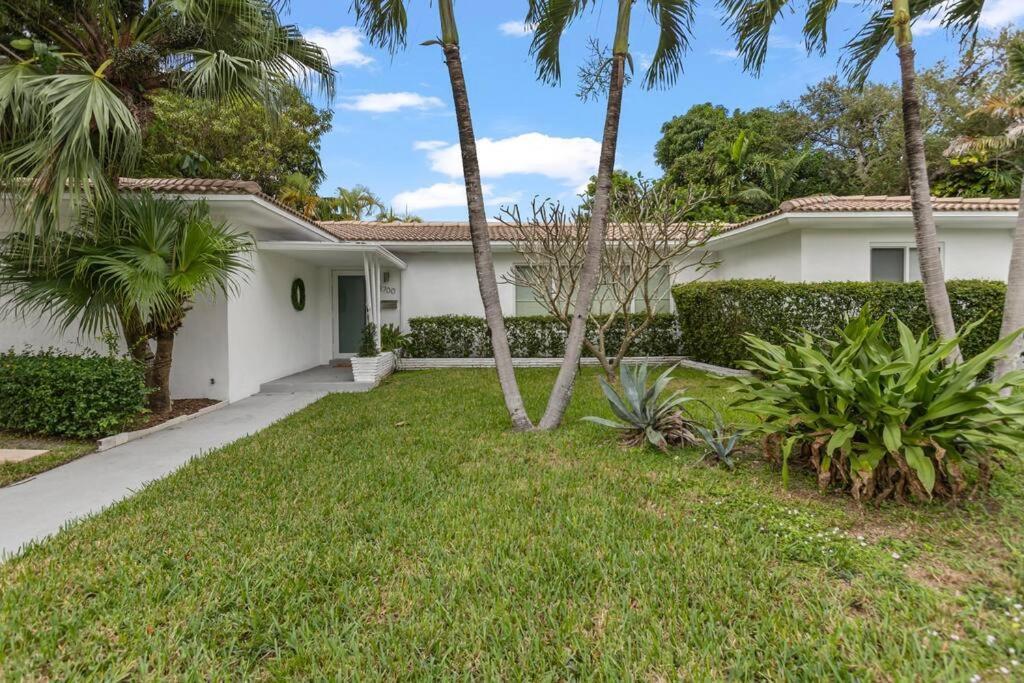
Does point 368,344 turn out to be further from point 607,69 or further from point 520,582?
point 520,582

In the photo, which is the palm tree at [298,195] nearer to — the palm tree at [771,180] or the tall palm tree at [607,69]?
the tall palm tree at [607,69]

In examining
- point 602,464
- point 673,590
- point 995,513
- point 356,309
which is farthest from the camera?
point 356,309

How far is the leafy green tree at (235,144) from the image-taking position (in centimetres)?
1758

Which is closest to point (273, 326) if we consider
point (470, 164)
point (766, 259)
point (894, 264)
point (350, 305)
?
point (350, 305)

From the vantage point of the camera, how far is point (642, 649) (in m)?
2.17

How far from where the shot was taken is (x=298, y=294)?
11.6 metres

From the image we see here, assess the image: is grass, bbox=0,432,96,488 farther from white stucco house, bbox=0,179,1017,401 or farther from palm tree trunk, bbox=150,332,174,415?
white stucco house, bbox=0,179,1017,401

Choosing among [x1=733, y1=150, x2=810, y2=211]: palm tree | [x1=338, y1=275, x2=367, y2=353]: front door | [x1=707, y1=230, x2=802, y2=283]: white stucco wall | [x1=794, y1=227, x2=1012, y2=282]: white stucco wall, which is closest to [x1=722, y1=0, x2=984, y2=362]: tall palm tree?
[x1=794, y1=227, x2=1012, y2=282]: white stucco wall

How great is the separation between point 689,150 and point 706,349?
18.2m

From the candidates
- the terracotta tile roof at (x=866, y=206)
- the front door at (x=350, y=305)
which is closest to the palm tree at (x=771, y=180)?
the terracotta tile roof at (x=866, y=206)

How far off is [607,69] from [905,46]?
3.48 meters

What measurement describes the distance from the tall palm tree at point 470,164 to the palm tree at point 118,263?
11.5 feet

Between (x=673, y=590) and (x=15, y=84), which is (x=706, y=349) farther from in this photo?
(x=15, y=84)

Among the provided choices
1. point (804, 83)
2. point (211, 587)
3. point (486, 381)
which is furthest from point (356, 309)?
point (804, 83)
